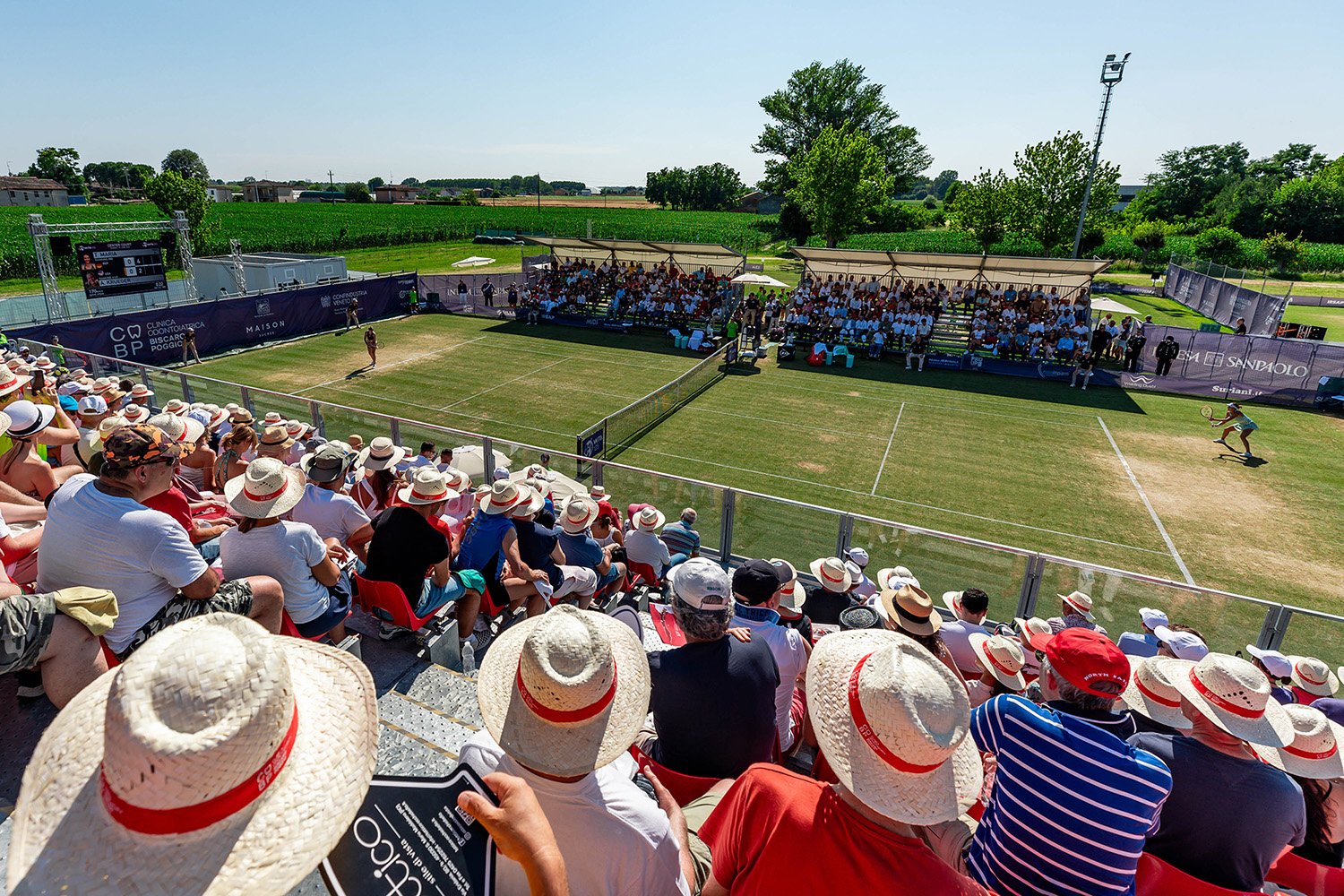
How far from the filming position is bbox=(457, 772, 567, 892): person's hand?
180cm

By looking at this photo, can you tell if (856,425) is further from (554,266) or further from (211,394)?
(554,266)

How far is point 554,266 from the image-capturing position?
3416cm

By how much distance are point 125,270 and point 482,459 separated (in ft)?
68.4

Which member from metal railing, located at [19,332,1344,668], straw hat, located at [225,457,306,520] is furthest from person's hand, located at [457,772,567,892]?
metal railing, located at [19,332,1344,668]

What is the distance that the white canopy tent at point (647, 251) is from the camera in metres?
28.7

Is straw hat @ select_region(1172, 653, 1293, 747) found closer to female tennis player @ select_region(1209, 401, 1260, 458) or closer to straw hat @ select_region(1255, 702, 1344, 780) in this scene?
straw hat @ select_region(1255, 702, 1344, 780)

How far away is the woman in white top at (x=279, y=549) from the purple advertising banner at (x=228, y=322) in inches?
870

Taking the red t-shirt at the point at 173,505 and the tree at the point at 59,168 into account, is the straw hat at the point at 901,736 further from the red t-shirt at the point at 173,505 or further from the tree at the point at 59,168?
the tree at the point at 59,168

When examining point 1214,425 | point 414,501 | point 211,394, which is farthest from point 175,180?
point 1214,425

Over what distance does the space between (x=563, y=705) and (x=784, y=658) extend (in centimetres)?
250

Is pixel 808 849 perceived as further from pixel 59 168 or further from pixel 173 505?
pixel 59 168

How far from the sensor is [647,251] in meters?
30.8

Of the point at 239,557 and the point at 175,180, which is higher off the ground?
the point at 175,180

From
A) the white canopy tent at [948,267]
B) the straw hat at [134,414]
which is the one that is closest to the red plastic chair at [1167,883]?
the straw hat at [134,414]
